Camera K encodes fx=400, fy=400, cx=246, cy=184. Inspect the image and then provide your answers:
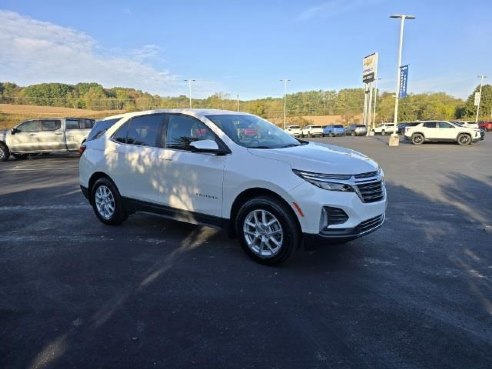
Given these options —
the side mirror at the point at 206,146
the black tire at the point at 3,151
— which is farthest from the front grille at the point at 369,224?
the black tire at the point at 3,151

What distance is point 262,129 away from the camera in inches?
218

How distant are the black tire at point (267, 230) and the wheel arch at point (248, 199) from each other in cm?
3

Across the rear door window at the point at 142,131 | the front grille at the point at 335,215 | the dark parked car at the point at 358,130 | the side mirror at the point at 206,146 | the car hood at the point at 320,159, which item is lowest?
the front grille at the point at 335,215

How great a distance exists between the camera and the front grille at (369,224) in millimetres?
4305

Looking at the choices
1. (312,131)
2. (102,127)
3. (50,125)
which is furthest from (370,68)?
(102,127)

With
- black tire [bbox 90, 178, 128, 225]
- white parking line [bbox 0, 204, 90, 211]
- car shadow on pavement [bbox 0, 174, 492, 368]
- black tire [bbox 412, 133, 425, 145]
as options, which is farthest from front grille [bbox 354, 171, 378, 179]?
black tire [bbox 412, 133, 425, 145]

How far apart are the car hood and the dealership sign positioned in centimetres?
5133

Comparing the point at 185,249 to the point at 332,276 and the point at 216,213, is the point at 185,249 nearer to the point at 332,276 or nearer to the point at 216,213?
the point at 216,213

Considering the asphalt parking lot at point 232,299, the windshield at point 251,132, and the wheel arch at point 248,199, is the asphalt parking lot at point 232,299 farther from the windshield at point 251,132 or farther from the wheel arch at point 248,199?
the windshield at point 251,132

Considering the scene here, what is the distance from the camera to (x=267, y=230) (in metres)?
4.53

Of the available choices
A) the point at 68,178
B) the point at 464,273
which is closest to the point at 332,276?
the point at 464,273

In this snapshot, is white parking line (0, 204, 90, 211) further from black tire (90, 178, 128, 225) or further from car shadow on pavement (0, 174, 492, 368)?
car shadow on pavement (0, 174, 492, 368)

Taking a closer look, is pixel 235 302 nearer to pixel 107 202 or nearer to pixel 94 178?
pixel 107 202

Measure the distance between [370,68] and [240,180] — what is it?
5320 centimetres
